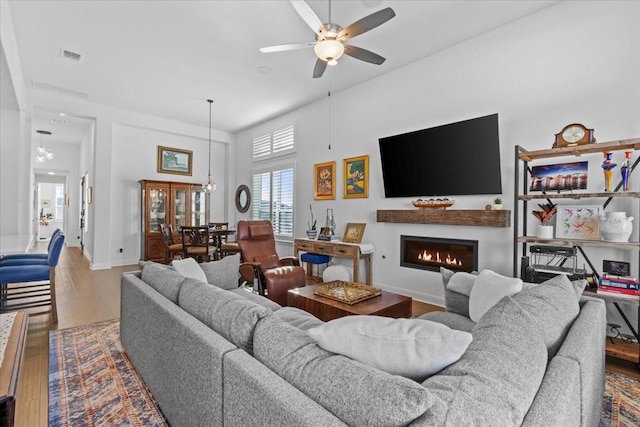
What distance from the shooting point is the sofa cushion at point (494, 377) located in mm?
708

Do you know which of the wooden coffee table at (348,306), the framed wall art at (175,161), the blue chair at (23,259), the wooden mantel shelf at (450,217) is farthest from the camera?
the framed wall art at (175,161)

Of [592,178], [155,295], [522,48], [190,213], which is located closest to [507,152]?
[592,178]

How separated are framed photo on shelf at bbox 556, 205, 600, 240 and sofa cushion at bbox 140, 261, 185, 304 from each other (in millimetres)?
3237

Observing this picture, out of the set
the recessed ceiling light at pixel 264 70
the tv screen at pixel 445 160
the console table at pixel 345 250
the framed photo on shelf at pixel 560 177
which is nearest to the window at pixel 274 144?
the recessed ceiling light at pixel 264 70

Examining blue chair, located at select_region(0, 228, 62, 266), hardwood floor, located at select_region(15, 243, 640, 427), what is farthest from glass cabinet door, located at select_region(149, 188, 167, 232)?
blue chair, located at select_region(0, 228, 62, 266)

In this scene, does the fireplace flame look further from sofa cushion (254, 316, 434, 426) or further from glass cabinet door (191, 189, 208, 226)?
glass cabinet door (191, 189, 208, 226)

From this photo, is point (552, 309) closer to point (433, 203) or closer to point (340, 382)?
point (340, 382)

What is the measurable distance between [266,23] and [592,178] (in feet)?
11.6

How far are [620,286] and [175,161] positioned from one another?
25.5ft

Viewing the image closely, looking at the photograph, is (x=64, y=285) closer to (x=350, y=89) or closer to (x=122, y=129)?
(x=122, y=129)

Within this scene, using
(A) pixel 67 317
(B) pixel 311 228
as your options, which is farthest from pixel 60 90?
(B) pixel 311 228

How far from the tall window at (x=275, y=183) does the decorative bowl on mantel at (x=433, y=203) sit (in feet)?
9.47

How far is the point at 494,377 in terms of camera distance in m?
0.83

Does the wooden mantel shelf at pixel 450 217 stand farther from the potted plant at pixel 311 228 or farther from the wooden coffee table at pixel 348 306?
the wooden coffee table at pixel 348 306
